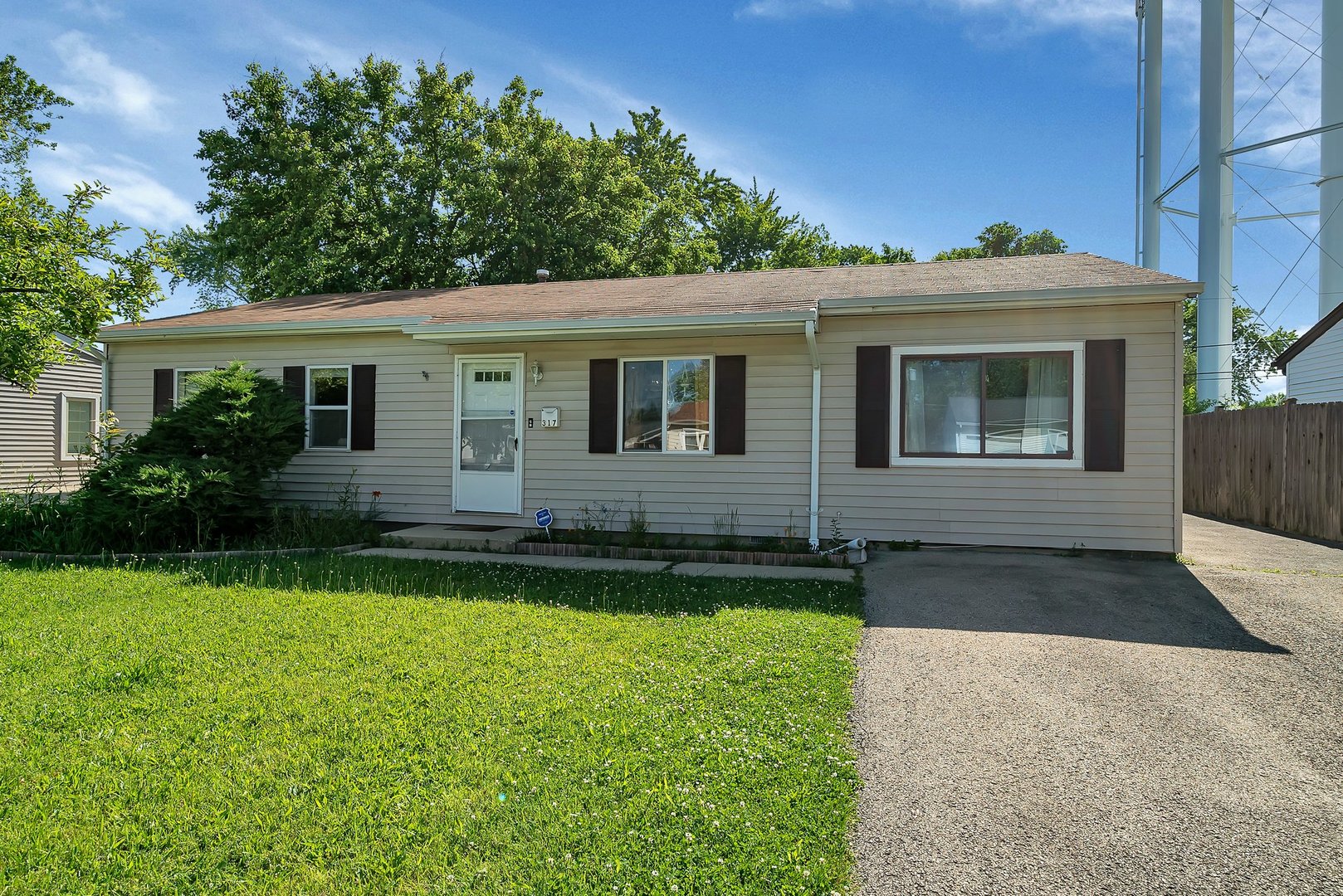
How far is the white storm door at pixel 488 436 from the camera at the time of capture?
9483mm

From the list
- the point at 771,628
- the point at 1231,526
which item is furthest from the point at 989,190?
the point at 771,628

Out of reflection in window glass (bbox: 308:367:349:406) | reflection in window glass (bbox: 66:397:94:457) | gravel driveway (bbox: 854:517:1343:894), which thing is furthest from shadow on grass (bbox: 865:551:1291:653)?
reflection in window glass (bbox: 66:397:94:457)

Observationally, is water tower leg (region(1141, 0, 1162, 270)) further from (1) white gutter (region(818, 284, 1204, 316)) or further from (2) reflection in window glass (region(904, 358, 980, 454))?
(2) reflection in window glass (region(904, 358, 980, 454))

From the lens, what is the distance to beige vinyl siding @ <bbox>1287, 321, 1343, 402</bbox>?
12852mm

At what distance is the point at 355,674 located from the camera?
4.04 m

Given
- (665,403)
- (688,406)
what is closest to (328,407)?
(665,403)

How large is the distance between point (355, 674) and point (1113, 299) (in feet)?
24.9

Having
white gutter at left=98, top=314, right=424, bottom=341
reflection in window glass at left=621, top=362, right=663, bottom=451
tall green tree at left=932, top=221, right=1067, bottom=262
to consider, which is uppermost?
tall green tree at left=932, top=221, right=1067, bottom=262

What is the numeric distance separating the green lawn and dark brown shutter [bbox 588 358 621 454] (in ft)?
12.3

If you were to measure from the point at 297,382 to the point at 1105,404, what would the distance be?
10056 mm

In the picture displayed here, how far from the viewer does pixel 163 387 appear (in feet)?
35.0

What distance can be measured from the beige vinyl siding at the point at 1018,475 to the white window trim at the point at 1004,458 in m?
0.04

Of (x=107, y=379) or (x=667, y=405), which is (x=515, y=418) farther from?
(x=107, y=379)

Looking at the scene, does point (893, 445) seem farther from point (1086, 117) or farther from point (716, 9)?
point (1086, 117)
